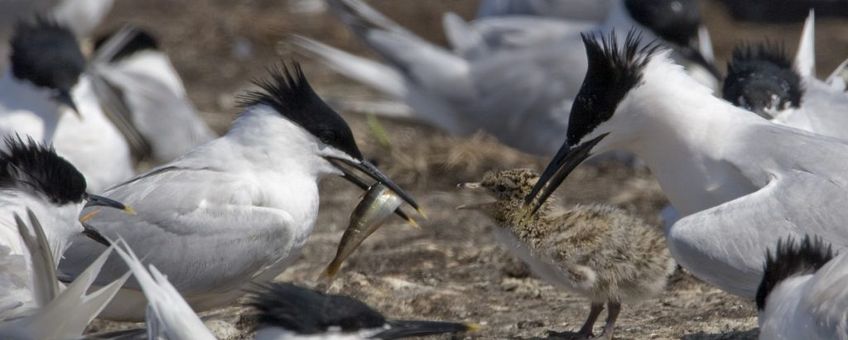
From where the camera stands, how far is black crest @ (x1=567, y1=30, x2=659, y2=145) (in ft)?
17.0

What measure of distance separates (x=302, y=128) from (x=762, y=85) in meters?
1.84

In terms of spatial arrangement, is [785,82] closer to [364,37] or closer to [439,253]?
[439,253]

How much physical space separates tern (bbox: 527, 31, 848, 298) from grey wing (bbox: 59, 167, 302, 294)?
0.86m

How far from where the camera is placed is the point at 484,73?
9.39 meters

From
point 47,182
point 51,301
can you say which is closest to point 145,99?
point 47,182

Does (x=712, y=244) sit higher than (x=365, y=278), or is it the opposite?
(x=712, y=244)

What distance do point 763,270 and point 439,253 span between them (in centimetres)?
239

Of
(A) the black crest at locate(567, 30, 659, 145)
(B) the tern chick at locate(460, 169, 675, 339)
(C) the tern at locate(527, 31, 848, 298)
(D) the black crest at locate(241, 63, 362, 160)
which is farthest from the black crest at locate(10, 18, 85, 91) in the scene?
(A) the black crest at locate(567, 30, 659, 145)

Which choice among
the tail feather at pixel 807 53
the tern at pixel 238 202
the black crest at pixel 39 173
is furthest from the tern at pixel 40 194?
the tail feather at pixel 807 53

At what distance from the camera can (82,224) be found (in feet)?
16.5

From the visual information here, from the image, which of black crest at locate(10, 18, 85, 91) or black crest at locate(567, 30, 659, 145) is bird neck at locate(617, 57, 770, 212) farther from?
black crest at locate(10, 18, 85, 91)

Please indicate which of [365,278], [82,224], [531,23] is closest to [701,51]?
[531,23]

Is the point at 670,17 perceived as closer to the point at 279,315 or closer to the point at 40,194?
the point at 40,194

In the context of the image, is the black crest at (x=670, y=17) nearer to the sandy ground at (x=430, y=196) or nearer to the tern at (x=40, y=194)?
the sandy ground at (x=430, y=196)
